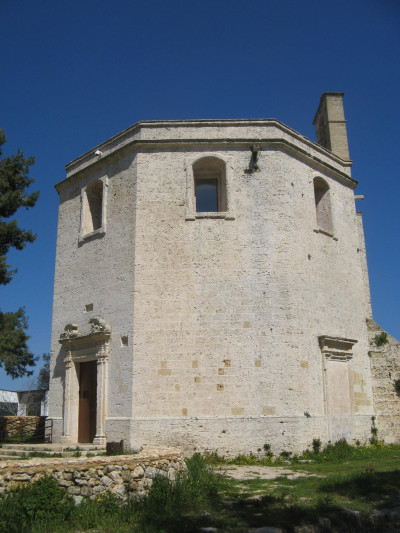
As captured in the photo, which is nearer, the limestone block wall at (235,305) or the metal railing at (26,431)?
the limestone block wall at (235,305)

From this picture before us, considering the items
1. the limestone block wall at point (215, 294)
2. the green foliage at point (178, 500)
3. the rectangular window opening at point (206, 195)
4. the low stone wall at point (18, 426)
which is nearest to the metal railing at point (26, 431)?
the low stone wall at point (18, 426)

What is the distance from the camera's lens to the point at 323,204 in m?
15.9

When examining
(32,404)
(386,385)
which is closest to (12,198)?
(386,385)

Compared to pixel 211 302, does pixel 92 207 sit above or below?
above

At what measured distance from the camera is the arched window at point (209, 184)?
1417cm

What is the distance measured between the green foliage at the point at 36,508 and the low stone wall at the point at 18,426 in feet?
30.4

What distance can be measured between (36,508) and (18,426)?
11.0 meters

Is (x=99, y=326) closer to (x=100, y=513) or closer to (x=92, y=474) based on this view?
(x=92, y=474)

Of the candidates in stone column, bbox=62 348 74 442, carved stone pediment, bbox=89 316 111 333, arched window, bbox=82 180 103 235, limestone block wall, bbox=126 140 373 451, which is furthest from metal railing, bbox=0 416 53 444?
arched window, bbox=82 180 103 235

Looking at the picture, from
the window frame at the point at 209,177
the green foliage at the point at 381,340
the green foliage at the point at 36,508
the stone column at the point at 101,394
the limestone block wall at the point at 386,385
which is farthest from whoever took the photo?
the green foliage at the point at 381,340

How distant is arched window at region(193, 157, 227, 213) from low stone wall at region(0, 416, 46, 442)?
28.4 ft

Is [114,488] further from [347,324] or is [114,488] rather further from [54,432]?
[347,324]

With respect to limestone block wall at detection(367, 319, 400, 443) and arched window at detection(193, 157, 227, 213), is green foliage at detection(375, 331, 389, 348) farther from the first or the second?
arched window at detection(193, 157, 227, 213)

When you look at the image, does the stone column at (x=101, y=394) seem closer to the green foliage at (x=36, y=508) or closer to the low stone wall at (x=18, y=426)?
the low stone wall at (x=18, y=426)
